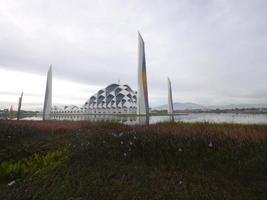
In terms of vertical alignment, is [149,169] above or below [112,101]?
below

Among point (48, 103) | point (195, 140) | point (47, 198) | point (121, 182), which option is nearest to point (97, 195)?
point (121, 182)

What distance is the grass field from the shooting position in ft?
9.48

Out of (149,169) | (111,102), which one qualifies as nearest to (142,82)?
(149,169)

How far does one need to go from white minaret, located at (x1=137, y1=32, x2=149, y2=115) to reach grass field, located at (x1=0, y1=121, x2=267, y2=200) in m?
14.6

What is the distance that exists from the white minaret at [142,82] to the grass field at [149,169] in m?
14.6

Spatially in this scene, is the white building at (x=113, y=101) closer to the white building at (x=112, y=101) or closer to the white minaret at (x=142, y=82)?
the white building at (x=112, y=101)

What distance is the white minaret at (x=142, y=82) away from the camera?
63.9ft

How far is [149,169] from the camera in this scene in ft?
11.6

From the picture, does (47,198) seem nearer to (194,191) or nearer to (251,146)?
(194,191)

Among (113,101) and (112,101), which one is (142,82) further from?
(112,101)

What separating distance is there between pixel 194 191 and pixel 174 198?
1.04 feet

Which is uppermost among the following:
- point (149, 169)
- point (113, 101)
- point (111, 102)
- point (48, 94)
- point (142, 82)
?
point (113, 101)

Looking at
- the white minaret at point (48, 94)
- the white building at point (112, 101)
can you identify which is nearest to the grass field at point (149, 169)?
the white minaret at point (48, 94)

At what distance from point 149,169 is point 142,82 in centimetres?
1628
